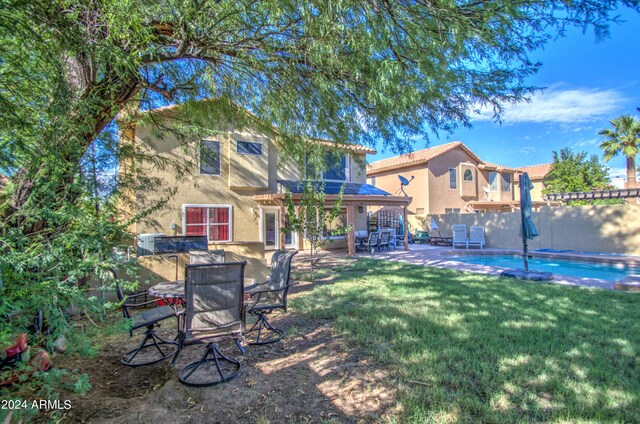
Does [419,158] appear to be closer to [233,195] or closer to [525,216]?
[233,195]

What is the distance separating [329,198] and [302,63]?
9.54 meters

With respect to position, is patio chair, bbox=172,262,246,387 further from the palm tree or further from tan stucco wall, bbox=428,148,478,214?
the palm tree

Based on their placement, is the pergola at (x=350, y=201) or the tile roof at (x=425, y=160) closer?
the pergola at (x=350, y=201)

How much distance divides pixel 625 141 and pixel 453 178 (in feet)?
43.2

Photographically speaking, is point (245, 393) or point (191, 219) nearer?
point (245, 393)

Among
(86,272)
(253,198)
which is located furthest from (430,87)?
(253,198)

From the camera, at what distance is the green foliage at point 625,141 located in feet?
82.0

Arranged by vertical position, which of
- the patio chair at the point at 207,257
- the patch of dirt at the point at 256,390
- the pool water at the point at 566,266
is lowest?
the pool water at the point at 566,266

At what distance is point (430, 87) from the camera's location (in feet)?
13.9

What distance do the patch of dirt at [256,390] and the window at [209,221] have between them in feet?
34.5

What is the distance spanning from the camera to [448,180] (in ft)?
88.3

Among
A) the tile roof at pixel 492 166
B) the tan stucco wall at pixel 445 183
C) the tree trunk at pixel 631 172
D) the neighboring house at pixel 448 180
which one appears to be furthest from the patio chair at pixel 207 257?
the tree trunk at pixel 631 172

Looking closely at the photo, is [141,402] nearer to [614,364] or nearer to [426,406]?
[426,406]

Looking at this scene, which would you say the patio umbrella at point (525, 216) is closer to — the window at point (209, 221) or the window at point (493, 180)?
the window at point (209, 221)
